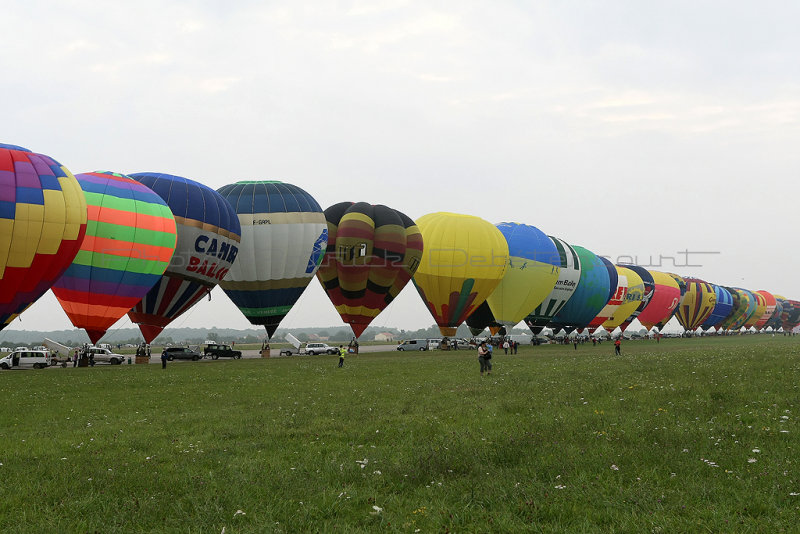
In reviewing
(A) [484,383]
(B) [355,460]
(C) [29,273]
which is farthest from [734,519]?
(C) [29,273]

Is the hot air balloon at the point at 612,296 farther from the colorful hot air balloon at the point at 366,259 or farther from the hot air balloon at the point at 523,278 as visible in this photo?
the colorful hot air balloon at the point at 366,259

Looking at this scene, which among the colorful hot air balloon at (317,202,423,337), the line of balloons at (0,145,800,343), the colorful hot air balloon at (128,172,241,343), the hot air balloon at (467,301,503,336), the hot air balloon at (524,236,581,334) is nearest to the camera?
the line of balloons at (0,145,800,343)

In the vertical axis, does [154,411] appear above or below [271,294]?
below

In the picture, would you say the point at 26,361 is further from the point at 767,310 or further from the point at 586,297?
the point at 767,310

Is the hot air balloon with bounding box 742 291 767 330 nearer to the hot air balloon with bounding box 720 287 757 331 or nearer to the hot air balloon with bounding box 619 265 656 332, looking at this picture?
the hot air balloon with bounding box 720 287 757 331

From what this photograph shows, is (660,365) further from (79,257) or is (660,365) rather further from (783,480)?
(79,257)

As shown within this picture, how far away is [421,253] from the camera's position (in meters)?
54.4

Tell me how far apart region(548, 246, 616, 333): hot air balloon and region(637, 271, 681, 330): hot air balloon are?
26485 mm

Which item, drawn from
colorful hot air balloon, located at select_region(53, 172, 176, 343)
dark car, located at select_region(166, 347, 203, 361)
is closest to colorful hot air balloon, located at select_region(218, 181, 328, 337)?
dark car, located at select_region(166, 347, 203, 361)

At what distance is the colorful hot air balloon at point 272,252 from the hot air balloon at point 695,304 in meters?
93.4

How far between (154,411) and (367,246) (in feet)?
117

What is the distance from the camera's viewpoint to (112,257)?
36.0m

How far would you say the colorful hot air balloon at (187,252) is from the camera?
4169 centimetres

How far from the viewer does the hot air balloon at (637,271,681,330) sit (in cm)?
10338
